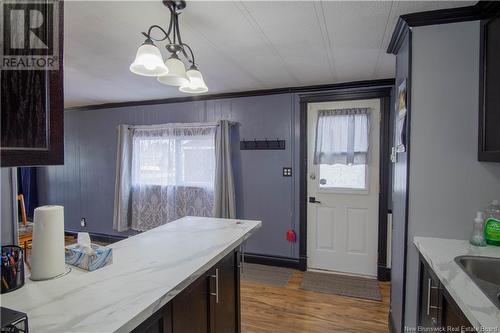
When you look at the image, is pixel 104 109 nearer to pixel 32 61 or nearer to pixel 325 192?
pixel 325 192

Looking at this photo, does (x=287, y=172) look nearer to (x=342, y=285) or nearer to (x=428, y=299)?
(x=342, y=285)

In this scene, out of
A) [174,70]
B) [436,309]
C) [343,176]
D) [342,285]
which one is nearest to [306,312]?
[342,285]

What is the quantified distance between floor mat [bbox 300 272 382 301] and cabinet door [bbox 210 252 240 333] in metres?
1.39

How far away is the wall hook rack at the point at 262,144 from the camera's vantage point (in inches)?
137

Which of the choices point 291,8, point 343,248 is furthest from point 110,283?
point 343,248

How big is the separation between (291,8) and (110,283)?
1634 mm

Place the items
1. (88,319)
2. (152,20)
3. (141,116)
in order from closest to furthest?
(88,319), (152,20), (141,116)

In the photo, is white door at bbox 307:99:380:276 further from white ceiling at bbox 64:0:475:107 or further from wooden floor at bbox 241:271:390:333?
white ceiling at bbox 64:0:475:107

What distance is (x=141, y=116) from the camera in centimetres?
425

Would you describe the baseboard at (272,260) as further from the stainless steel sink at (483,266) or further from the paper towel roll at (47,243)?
A: the paper towel roll at (47,243)

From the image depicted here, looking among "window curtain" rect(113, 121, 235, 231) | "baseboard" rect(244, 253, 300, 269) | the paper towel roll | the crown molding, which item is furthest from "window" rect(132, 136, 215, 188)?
the paper towel roll

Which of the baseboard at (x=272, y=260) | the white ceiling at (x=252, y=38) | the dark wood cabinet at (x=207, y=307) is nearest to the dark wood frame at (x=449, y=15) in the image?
the white ceiling at (x=252, y=38)

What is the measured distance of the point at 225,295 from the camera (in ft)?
5.55

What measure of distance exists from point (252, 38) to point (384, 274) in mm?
2823
